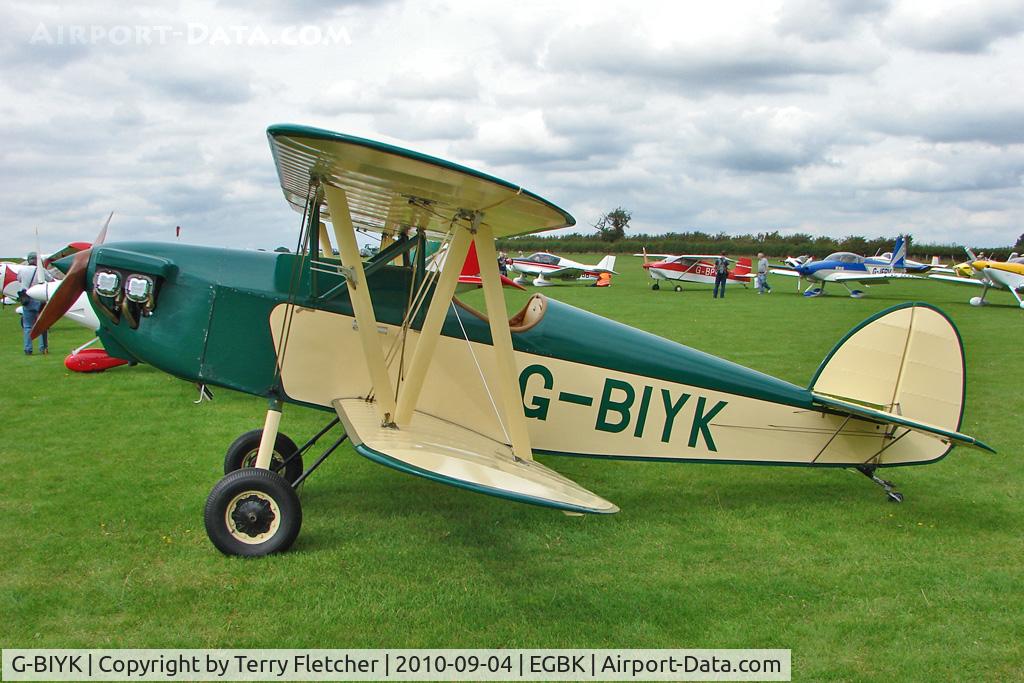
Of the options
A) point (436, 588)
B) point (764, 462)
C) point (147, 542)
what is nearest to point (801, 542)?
point (764, 462)

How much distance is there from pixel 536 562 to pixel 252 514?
65.6 inches

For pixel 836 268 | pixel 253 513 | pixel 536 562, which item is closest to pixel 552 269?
pixel 836 268

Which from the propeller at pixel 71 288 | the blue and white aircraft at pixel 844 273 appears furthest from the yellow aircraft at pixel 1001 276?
the propeller at pixel 71 288

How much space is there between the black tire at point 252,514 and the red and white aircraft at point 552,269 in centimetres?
3090

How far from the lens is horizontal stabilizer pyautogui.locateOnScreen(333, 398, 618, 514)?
10.3 feet

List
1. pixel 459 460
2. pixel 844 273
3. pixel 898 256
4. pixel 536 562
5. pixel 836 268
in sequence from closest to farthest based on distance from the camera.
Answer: pixel 459 460
pixel 536 562
pixel 844 273
pixel 836 268
pixel 898 256

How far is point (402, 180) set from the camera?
12.8ft

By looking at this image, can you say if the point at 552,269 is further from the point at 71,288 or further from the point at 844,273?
the point at 71,288

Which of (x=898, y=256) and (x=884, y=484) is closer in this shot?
(x=884, y=484)

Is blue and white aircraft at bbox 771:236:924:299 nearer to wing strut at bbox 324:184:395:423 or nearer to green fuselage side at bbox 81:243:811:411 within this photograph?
green fuselage side at bbox 81:243:811:411

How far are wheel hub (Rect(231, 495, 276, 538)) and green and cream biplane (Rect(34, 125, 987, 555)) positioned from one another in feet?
0.04

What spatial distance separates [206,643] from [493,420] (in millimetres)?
2319

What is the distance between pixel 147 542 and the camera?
179 inches

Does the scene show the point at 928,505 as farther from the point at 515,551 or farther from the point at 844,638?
the point at 515,551
